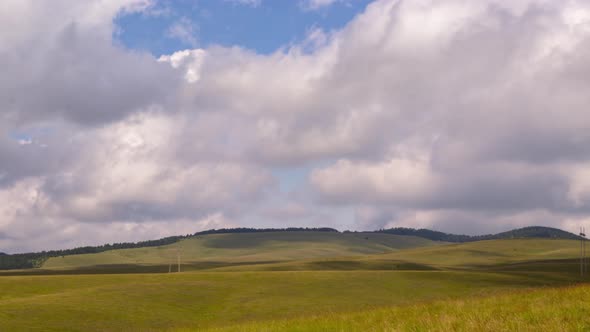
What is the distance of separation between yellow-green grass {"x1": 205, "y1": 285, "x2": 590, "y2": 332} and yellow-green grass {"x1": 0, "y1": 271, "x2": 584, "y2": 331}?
25 cm

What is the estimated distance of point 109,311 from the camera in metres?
54.4

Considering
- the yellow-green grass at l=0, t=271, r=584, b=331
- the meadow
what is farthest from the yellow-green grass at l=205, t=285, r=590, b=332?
the yellow-green grass at l=0, t=271, r=584, b=331

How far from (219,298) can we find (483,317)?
54637 millimetres

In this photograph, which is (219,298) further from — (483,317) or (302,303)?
(483,317)

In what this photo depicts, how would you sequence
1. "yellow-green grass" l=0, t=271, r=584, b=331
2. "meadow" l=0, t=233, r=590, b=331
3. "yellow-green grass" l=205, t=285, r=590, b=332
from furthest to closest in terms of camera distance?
1. "yellow-green grass" l=0, t=271, r=584, b=331
2. "meadow" l=0, t=233, r=590, b=331
3. "yellow-green grass" l=205, t=285, r=590, b=332

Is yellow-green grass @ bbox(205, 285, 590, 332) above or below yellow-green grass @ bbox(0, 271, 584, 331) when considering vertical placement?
above

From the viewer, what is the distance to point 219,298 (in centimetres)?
6794

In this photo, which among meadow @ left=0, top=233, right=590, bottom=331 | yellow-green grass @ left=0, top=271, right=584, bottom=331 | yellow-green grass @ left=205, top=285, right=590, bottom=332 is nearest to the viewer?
yellow-green grass @ left=205, top=285, right=590, bottom=332

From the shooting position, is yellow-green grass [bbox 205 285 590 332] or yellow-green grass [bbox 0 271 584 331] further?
yellow-green grass [bbox 0 271 584 331]

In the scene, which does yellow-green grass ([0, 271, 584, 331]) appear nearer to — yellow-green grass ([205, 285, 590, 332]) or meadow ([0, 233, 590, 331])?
meadow ([0, 233, 590, 331])

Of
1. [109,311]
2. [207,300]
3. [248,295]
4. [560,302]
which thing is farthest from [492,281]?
[560,302]

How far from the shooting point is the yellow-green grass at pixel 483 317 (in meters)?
14.3

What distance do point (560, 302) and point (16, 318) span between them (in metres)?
42.7

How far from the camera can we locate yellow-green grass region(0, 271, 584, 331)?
46188mm
